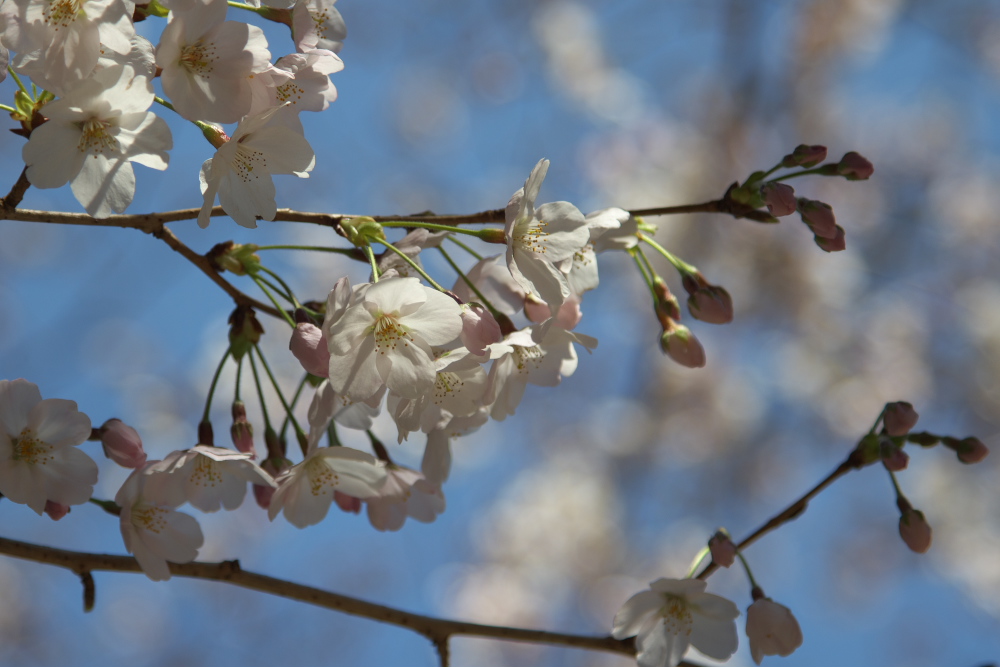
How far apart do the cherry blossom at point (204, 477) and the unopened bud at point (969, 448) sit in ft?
4.01

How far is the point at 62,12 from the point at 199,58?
16 centimetres

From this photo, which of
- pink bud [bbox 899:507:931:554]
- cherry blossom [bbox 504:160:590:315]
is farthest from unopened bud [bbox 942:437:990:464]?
cherry blossom [bbox 504:160:590:315]

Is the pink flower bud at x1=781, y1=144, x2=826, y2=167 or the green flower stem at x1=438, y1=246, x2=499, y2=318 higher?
the pink flower bud at x1=781, y1=144, x2=826, y2=167

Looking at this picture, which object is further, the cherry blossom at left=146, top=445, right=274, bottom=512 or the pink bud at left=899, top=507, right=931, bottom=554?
the pink bud at left=899, top=507, right=931, bottom=554

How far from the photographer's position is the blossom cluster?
98 cm

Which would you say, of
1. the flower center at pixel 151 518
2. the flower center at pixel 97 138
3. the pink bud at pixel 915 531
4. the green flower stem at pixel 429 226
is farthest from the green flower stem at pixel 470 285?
the pink bud at pixel 915 531

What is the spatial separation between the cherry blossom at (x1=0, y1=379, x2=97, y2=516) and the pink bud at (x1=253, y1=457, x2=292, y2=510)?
274 mm

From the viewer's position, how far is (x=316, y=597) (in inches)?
53.6

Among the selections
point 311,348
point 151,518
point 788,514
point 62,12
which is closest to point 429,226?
point 311,348

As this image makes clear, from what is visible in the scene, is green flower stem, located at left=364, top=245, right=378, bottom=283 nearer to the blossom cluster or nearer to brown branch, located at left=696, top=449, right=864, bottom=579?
the blossom cluster

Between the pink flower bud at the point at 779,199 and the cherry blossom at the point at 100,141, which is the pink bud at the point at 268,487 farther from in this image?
the pink flower bud at the point at 779,199

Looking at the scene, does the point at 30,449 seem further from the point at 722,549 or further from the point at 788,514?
the point at 788,514

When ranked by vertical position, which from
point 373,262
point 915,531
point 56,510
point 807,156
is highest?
point 807,156

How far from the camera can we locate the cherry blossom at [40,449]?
117cm
